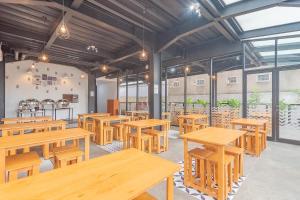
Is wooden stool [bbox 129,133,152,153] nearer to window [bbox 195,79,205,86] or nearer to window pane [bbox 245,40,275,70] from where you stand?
window pane [bbox 245,40,275,70]

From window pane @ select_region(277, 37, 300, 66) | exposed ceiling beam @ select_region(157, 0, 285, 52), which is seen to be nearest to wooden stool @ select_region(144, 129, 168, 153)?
exposed ceiling beam @ select_region(157, 0, 285, 52)

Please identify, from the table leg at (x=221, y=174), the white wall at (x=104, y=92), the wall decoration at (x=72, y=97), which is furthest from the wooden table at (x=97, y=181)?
the white wall at (x=104, y=92)

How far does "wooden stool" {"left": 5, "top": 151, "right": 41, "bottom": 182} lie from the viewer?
194 cm

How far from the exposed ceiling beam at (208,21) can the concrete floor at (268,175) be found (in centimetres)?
311

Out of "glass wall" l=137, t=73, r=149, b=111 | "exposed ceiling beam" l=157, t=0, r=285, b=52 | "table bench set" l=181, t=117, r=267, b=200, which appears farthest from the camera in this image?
"glass wall" l=137, t=73, r=149, b=111

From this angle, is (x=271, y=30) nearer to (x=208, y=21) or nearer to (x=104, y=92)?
(x=208, y=21)

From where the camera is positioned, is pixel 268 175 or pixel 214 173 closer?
pixel 214 173

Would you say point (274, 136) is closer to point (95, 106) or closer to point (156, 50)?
point (156, 50)

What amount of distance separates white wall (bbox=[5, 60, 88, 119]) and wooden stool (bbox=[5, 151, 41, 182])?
6975 mm

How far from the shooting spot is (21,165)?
77.9 inches

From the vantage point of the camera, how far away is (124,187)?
3.34 ft

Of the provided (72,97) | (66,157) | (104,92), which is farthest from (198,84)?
(66,157)

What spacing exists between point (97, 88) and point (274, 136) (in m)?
9.61

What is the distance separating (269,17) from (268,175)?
12.2 feet
